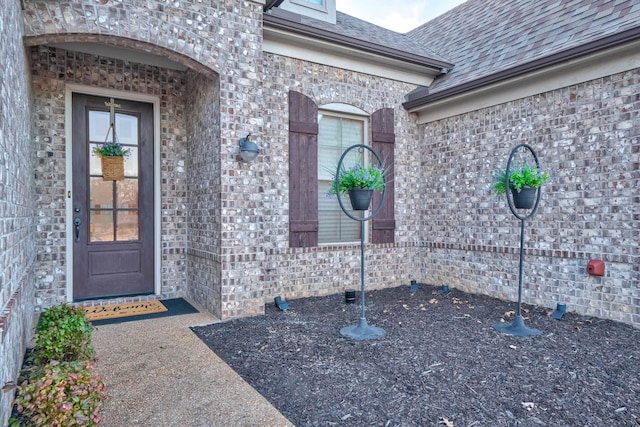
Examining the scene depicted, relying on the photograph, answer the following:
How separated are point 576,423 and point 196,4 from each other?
15.0 feet

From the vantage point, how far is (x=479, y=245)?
17.5 ft

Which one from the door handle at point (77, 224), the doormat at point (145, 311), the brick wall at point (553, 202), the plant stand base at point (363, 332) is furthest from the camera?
the door handle at point (77, 224)

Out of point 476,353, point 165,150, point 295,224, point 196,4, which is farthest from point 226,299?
point 196,4

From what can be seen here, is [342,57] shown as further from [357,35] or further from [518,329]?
[518,329]

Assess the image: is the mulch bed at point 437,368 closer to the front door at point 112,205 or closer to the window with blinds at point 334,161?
the window with blinds at point 334,161

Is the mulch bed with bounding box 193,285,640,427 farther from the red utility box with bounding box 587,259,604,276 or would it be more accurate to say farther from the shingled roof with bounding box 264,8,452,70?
the shingled roof with bounding box 264,8,452,70

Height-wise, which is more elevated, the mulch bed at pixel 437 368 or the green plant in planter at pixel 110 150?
the green plant in planter at pixel 110 150

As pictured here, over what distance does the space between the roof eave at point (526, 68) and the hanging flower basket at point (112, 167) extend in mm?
4086

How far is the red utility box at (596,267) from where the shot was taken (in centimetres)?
407

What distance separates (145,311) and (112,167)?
1.65 m

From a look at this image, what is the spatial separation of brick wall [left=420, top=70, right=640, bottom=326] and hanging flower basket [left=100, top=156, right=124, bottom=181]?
4.31 meters

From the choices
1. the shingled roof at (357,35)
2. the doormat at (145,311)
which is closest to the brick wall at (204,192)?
the doormat at (145,311)

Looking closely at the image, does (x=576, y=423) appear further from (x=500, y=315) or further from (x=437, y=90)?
(x=437, y=90)

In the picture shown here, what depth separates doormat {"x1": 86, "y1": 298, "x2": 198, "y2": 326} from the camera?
13.3 ft
